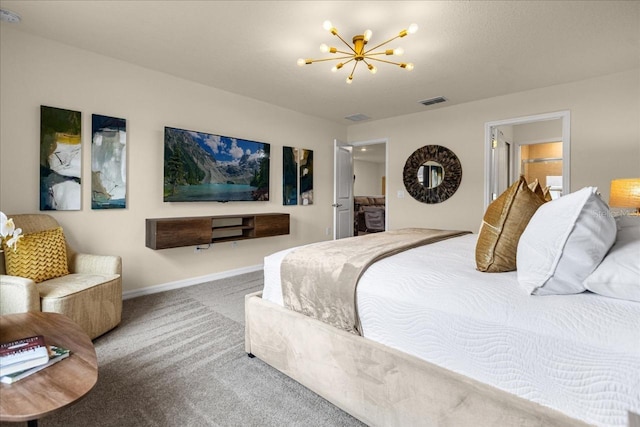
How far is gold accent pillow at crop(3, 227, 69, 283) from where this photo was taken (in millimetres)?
2311

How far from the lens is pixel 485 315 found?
1.11 meters

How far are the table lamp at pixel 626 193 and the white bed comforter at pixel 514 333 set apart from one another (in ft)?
7.79

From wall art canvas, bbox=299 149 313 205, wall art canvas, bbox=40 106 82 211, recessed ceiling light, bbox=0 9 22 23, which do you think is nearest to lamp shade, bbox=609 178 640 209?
wall art canvas, bbox=299 149 313 205

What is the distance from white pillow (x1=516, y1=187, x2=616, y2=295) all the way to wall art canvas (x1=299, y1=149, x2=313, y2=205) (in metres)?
4.16

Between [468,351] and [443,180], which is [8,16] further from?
[443,180]

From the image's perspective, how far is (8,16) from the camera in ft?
8.08

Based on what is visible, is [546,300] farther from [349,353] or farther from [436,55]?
[436,55]

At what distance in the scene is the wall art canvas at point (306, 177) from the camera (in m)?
5.14

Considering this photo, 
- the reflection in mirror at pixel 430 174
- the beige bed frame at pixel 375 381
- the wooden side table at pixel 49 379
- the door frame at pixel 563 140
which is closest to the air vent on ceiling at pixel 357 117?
the reflection in mirror at pixel 430 174

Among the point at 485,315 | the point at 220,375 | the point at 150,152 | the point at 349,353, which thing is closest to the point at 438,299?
the point at 485,315

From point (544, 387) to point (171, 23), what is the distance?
3.20 metres

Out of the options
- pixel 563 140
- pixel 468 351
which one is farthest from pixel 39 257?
pixel 563 140

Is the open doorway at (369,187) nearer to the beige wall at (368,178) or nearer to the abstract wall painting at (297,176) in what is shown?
the beige wall at (368,178)

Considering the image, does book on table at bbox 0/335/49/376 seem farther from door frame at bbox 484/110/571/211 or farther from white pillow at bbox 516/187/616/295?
door frame at bbox 484/110/571/211
